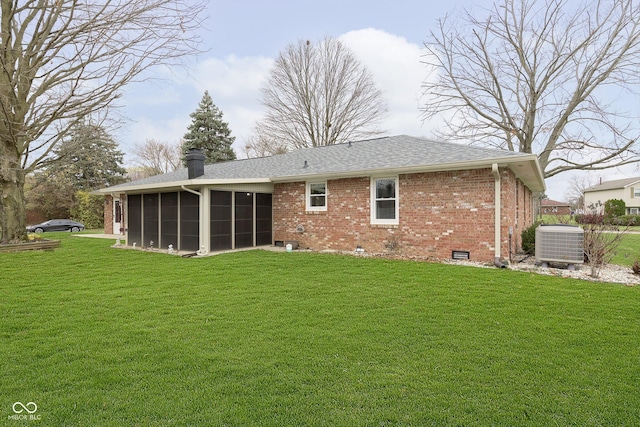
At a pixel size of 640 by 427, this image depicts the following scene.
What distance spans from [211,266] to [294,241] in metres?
3.99

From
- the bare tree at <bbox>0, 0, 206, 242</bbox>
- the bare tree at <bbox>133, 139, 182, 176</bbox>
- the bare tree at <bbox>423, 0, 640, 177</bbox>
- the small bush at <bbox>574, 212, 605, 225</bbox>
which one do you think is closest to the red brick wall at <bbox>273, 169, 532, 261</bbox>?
the small bush at <bbox>574, 212, 605, 225</bbox>

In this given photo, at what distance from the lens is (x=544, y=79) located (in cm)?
1803

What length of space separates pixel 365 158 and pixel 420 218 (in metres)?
3.01

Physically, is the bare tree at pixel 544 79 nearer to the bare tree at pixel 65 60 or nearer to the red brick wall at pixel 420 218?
the red brick wall at pixel 420 218

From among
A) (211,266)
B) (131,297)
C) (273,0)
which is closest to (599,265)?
(211,266)

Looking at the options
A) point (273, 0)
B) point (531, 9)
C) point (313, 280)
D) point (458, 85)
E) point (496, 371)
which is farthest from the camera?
point (458, 85)

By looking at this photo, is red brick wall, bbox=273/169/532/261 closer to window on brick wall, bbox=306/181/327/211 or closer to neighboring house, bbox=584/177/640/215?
window on brick wall, bbox=306/181/327/211

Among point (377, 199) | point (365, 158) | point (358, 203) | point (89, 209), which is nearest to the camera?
point (377, 199)

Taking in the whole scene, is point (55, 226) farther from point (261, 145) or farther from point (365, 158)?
point (365, 158)

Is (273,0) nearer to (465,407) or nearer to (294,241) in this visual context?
(294,241)

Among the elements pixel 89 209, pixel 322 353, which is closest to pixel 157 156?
pixel 89 209

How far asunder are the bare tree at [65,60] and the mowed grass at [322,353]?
5.28 metres

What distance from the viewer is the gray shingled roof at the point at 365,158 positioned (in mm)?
8891

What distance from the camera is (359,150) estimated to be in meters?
12.9
